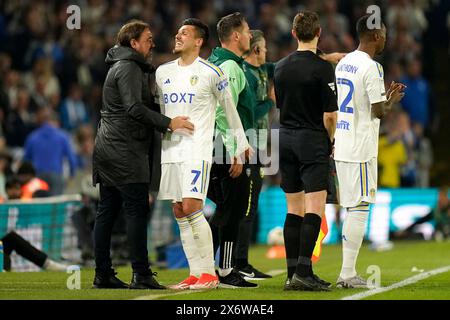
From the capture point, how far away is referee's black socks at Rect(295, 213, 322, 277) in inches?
363

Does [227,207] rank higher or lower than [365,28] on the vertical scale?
lower

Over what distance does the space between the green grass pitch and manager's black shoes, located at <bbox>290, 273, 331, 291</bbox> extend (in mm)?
86

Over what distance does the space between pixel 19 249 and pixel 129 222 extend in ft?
11.6

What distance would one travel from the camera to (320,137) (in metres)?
9.37

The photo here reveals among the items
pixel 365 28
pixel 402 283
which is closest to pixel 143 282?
pixel 402 283

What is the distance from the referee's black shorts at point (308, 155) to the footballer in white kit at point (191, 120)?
64 cm

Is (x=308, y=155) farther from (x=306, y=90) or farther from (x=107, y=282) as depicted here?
(x=107, y=282)

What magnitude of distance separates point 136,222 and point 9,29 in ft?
40.5

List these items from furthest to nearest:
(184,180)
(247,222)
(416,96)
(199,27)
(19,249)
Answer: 1. (416,96)
2. (19,249)
3. (247,222)
4. (199,27)
5. (184,180)

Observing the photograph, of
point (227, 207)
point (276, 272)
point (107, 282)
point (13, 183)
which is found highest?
point (227, 207)

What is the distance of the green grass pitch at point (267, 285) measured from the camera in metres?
8.79

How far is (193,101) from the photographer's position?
934cm

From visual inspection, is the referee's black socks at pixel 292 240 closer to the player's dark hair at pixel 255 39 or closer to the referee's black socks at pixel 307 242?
the referee's black socks at pixel 307 242

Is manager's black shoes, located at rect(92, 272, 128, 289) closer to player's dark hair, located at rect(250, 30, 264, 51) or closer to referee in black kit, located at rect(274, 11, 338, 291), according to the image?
referee in black kit, located at rect(274, 11, 338, 291)
